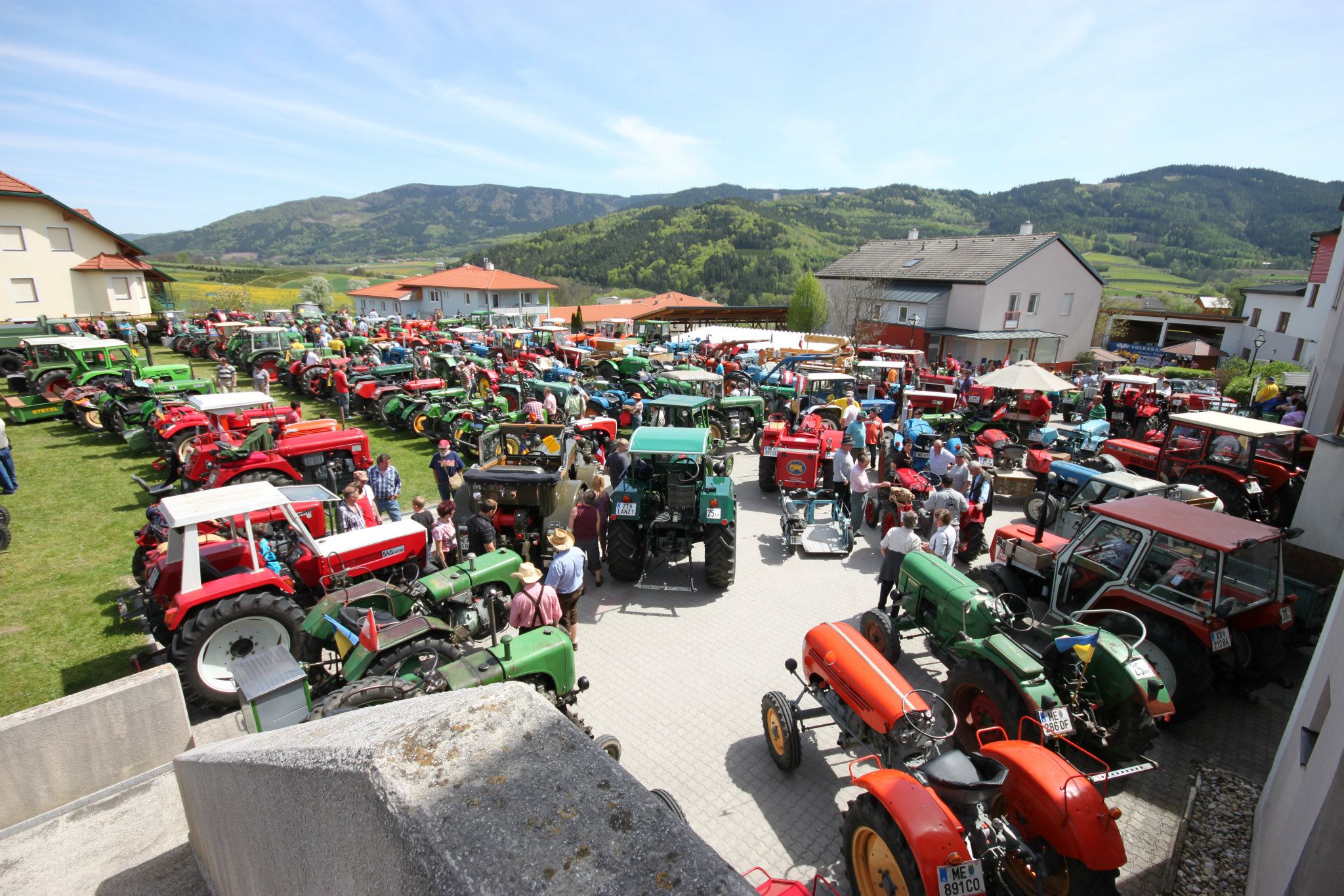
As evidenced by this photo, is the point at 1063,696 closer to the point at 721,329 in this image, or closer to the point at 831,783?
the point at 831,783

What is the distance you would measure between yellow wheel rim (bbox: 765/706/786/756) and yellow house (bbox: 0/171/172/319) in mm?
34119

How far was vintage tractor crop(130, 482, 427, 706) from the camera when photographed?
5.13 m

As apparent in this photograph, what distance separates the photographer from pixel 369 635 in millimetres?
4605

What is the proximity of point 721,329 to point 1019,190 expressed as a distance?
14309 cm

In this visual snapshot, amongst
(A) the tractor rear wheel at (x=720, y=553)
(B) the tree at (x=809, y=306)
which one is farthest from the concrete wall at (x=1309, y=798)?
(B) the tree at (x=809, y=306)

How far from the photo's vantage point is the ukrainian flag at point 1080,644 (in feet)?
14.2

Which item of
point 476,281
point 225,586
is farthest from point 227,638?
point 476,281

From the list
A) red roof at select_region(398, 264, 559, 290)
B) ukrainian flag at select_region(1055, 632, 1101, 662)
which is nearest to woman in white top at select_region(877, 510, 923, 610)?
ukrainian flag at select_region(1055, 632, 1101, 662)

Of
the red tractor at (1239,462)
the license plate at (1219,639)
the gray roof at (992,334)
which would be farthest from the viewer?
the gray roof at (992,334)

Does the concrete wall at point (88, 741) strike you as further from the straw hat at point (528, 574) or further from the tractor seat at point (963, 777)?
the tractor seat at point (963, 777)

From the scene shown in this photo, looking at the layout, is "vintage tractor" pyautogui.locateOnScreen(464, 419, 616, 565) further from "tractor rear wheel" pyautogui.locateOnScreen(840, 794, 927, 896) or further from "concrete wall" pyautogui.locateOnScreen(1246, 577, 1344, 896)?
"concrete wall" pyautogui.locateOnScreen(1246, 577, 1344, 896)

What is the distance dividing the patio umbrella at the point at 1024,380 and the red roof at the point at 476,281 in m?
40.5

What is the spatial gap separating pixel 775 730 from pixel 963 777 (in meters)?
1.62

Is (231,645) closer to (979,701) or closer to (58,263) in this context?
(979,701)
